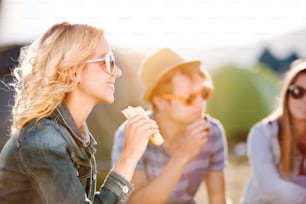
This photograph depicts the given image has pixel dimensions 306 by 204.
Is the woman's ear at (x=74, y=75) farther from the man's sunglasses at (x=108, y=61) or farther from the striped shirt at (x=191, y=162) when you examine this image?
the striped shirt at (x=191, y=162)

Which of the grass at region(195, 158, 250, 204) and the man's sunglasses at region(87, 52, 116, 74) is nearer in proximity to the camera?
the man's sunglasses at region(87, 52, 116, 74)

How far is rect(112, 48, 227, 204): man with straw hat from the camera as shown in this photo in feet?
8.77

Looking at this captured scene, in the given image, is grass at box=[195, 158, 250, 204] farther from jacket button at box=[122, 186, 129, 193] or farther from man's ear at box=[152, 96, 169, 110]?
jacket button at box=[122, 186, 129, 193]

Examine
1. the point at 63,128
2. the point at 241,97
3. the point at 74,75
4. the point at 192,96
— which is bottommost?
the point at 241,97

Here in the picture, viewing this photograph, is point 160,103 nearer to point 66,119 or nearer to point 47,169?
point 66,119

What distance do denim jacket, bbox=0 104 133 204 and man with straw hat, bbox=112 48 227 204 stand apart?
912mm

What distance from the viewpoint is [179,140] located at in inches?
108

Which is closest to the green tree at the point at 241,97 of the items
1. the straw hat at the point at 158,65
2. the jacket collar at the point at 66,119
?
the straw hat at the point at 158,65

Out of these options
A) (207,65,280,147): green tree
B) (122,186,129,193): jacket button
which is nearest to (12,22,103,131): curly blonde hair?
(122,186,129,193): jacket button

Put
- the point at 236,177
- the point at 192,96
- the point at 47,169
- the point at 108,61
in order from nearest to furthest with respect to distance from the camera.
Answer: the point at 47,169 → the point at 108,61 → the point at 192,96 → the point at 236,177

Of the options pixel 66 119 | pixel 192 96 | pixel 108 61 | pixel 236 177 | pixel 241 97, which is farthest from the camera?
pixel 241 97

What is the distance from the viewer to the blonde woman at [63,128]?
1664 millimetres

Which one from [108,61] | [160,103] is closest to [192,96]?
[160,103]

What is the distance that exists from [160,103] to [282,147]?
0.52m
